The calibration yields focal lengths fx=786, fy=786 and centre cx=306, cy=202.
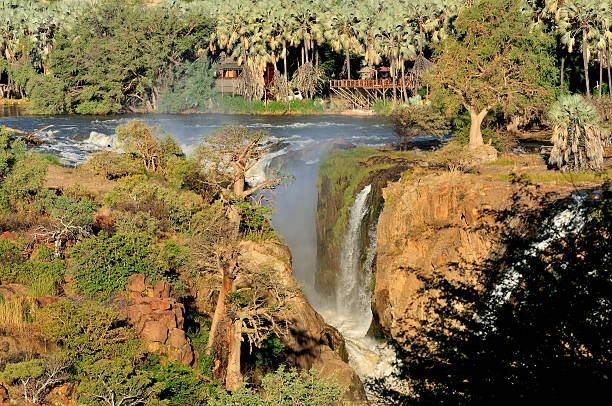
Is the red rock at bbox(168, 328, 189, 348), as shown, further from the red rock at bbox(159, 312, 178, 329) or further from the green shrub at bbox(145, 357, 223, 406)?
the green shrub at bbox(145, 357, 223, 406)

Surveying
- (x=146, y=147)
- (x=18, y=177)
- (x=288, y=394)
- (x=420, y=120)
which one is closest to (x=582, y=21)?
(x=420, y=120)

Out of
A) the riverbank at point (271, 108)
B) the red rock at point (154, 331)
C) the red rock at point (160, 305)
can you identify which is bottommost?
the red rock at point (154, 331)

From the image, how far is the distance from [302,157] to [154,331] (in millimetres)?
25930

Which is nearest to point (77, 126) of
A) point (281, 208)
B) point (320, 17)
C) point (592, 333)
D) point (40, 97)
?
point (40, 97)

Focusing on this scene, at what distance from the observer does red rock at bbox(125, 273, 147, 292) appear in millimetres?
25422

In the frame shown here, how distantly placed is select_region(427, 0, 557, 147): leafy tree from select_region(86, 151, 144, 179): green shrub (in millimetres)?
16980

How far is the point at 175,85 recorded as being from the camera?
275 feet

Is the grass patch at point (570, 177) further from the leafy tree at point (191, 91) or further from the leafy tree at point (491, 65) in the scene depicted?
the leafy tree at point (191, 91)

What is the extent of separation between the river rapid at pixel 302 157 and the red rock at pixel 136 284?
8.58m

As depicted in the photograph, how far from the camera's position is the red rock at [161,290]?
2545 centimetres

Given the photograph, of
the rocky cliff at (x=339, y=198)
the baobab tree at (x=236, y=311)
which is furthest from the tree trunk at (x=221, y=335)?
the rocky cliff at (x=339, y=198)

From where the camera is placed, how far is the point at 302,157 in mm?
47625

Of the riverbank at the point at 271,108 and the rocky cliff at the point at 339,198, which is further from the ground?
the riverbank at the point at 271,108

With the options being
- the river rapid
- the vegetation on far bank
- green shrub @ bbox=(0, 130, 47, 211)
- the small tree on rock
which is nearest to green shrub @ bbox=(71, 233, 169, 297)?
the vegetation on far bank
